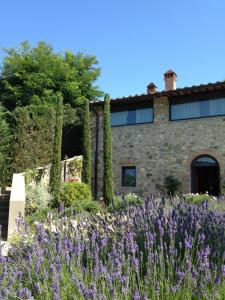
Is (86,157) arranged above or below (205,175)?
above

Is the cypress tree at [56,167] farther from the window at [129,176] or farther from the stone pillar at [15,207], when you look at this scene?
the stone pillar at [15,207]

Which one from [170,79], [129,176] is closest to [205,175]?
[129,176]

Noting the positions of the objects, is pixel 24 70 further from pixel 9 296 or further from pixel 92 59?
pixel 9 296

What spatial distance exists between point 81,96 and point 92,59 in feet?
13.6

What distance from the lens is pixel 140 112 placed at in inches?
578

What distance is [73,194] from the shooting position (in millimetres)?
10070

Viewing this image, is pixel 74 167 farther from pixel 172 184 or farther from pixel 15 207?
pixel 15 207

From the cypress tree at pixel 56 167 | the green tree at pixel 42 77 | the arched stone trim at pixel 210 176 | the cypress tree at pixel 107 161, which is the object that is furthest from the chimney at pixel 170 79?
the green tree at pixel 42 77

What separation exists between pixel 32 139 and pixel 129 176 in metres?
4.60

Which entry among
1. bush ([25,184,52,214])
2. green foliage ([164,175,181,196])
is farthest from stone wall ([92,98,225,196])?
bush ([25,184,52,214])

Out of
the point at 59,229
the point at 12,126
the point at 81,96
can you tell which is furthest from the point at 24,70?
the point at 59,229

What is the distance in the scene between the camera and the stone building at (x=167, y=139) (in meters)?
12.8

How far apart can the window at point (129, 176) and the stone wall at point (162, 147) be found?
0.68ft

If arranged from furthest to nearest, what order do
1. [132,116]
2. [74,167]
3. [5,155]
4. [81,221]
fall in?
[132,116]
[74,167]
[5,155]
[81,221]
